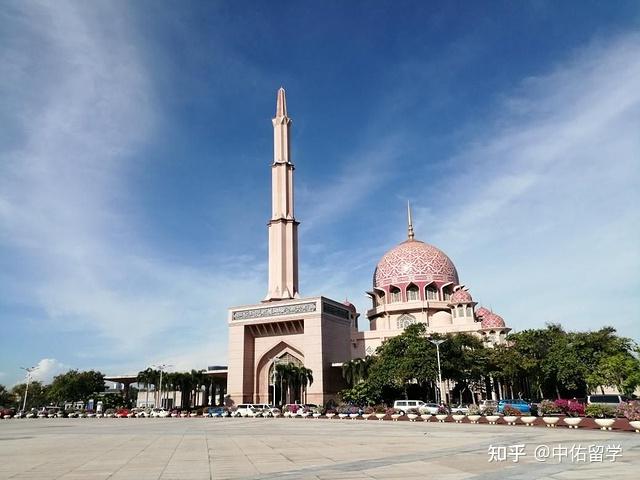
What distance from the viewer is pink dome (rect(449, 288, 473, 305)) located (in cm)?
5775

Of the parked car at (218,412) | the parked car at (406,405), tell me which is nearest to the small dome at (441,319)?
the parked car at (406,405)

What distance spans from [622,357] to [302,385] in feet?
91.2

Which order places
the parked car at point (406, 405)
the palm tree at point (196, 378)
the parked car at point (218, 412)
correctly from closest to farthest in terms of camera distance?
the parked car at point (406, 405)
the parked car at point (218, 412)
the palm tree at point (196, 378)

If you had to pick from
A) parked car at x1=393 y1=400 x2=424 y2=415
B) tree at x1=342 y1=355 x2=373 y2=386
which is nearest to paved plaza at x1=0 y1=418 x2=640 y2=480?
parked car at x1=393 y1=400 x2=424 y2=415

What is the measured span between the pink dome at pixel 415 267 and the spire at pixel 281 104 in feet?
72.6

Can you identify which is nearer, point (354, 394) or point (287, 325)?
point (354, 394)

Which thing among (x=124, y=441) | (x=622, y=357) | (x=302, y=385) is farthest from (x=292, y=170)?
(x=124, y=441)

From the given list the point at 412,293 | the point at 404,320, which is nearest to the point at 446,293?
the point at 412,293

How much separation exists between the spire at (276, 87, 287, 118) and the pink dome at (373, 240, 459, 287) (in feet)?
72.6

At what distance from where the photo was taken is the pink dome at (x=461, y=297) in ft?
189

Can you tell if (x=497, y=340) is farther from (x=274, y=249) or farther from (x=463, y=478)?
(x=463, y=478)

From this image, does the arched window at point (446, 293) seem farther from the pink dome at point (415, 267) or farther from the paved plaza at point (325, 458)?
the paved plaza at point (325, 458)

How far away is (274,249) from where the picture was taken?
57.7m

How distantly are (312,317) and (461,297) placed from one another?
17.2m
